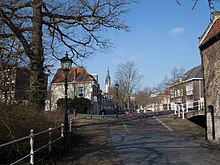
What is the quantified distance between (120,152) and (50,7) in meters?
9.48

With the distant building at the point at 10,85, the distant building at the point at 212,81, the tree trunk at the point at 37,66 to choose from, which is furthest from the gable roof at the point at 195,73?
the distant building at the point at 10,85

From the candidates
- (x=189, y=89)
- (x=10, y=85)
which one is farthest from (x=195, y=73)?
(x=10, y=85)

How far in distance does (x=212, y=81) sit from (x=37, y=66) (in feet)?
34.0

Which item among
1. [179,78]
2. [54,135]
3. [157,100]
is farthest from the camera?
[157,100]

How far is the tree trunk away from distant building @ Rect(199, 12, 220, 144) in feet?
31.9

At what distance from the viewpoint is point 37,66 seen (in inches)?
483

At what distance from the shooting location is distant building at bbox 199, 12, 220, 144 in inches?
586

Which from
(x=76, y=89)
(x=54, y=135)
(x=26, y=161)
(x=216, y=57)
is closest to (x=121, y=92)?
(x=76, y=89)

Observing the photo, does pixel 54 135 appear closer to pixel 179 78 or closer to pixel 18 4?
pixel 18 4

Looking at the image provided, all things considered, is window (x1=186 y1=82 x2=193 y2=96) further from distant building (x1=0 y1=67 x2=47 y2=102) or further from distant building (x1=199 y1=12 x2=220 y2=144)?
distant building (x1=0 y1=67 x2=47 y2=102)

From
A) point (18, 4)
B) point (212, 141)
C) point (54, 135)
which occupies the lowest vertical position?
point (212, 141)

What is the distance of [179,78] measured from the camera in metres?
51.3

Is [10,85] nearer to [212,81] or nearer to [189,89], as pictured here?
[212,81]

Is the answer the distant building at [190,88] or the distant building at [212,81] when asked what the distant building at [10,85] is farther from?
the distant building at [190,88]
